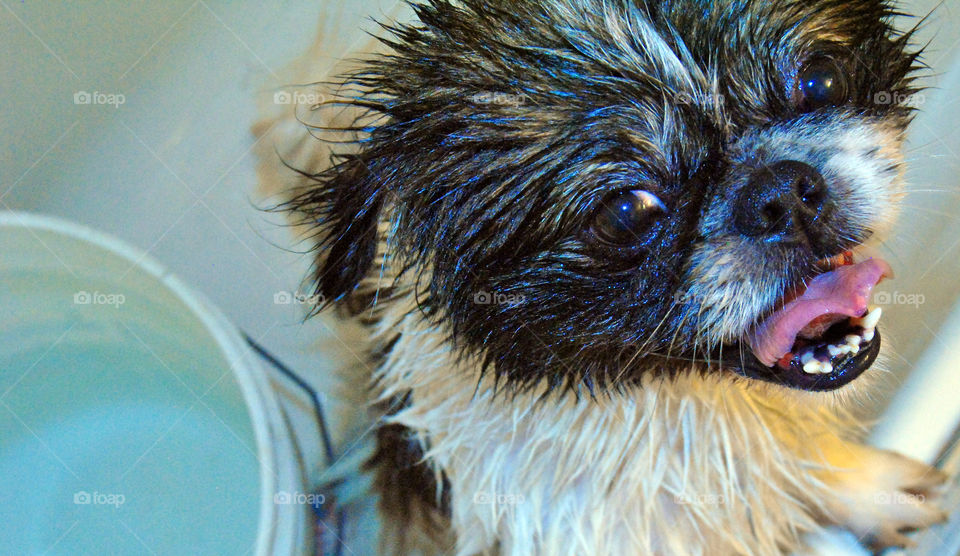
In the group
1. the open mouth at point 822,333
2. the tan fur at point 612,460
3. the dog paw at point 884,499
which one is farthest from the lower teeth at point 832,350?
the dog paw at point 884,499

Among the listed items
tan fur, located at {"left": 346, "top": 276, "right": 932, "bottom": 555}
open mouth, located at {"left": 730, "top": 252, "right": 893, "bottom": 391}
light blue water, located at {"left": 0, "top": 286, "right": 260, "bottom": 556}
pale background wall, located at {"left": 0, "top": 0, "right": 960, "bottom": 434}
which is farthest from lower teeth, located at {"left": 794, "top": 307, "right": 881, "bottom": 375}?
light blue water, located at {"left": 0, "top": 286, "right": 260, "bottom": 556}

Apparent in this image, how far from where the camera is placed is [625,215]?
1105 millimetres

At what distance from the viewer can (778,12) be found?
1.14m

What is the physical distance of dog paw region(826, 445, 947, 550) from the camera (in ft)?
5.59

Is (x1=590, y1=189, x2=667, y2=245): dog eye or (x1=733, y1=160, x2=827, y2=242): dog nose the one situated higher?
(x1=733, y1=160, x2=827, y2=242): dog nose

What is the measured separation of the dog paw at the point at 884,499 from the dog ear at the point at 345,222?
1144 mm

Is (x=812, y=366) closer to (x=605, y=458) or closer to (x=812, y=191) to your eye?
(x=812, y=191)

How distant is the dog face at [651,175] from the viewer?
3.56 feet

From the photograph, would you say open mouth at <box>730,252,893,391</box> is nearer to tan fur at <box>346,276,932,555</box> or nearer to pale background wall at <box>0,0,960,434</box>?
tan fur at <box>346,276,932,555</box>

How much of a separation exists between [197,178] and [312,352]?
0.66 metres

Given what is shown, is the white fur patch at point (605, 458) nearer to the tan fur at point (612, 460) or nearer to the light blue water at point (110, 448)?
the tan fur at point (612, 460)

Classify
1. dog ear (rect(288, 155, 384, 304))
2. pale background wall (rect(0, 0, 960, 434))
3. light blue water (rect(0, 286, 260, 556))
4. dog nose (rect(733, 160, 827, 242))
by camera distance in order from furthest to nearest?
pale background wall (rect(0, 0, 960, 434)) → light blue water (rect(0, 286, 260, 556)) → dog ear (rect(288, 155, 384, 304)) → dog nose (rect(733, 160, 827, 242))

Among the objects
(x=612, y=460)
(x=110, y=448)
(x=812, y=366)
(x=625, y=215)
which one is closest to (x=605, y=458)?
(x=612, y=460)

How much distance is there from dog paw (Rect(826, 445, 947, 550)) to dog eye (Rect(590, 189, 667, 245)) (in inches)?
36.8
